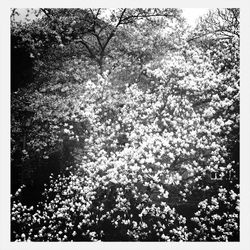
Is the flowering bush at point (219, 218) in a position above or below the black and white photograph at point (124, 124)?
below

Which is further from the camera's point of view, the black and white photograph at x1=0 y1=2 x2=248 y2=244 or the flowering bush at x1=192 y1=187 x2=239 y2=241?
the black and white photograph at x1=0 y1=2 x2=248 y2=244

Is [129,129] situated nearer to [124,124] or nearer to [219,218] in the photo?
[124,124]

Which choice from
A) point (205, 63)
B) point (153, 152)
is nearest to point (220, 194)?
point (153, 152)

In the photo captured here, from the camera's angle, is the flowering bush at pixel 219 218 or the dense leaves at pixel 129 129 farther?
the dense leaves at pixel 129 129

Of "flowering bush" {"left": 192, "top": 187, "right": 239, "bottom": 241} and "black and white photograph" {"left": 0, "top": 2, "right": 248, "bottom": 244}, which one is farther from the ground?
"black and white photograph" {"left": 0, "top": 2, "right": 248, "bottom": 244}

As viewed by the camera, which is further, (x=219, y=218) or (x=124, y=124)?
(x=124, y=124)

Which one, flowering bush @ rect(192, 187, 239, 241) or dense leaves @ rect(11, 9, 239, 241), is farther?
dense leaves @ rect(11, 9, 239, 241)

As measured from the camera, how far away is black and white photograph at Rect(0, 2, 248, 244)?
17.1ft

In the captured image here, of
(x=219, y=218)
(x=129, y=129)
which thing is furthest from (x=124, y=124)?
(x=219, y=218)

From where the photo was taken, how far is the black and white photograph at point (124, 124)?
521 centimetres

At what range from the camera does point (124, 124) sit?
228 inches

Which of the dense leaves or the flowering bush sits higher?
the dense leaves

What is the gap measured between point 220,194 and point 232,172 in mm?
401
